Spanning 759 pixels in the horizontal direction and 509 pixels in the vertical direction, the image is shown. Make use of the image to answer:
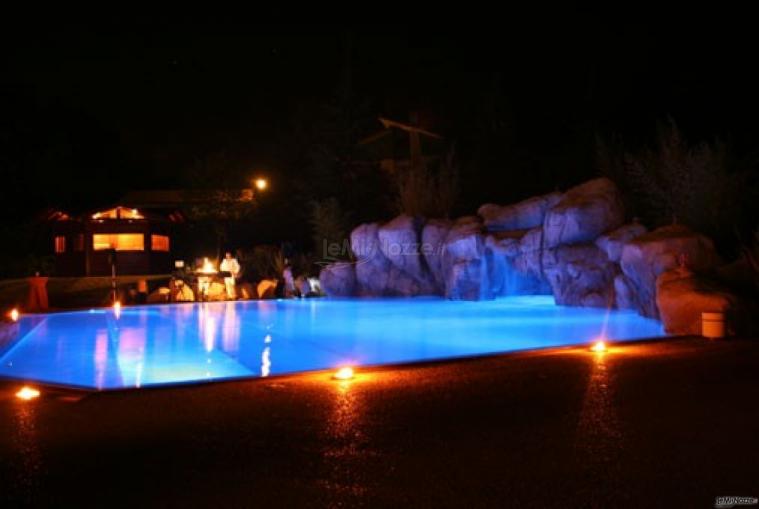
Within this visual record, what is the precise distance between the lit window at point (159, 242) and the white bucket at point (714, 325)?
62.6 feet

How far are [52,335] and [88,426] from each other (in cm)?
625

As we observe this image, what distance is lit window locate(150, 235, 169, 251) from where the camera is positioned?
2259 cm

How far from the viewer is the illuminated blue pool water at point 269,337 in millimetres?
6434

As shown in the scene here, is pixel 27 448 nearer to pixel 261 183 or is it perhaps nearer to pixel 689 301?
pixel 689 301

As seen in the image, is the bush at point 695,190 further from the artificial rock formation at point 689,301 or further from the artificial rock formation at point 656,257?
the artificial rock formation at point 689,301

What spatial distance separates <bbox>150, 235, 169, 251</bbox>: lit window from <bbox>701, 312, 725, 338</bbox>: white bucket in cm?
1909

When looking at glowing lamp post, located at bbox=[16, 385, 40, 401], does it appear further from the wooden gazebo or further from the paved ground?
the wooden gazebo

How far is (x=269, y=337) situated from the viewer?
29.1 feet

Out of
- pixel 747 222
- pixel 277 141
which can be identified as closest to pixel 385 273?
pixel 747 222

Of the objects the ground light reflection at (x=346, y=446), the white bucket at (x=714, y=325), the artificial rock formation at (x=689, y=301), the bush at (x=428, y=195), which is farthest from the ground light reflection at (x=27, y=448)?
the bush at (x=428, y=195)

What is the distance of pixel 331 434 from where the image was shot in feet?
12.1

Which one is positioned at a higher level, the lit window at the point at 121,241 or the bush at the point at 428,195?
the bush at the point at 428,195

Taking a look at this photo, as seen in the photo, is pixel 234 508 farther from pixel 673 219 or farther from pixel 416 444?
pixel 673 219

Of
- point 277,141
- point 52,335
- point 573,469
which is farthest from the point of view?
point 277,141
